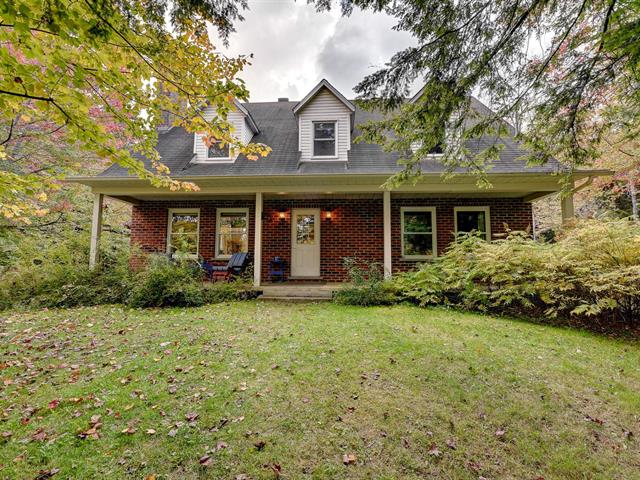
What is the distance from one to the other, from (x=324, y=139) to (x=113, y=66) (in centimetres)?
678

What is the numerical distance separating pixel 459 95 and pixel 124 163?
389 centimetres

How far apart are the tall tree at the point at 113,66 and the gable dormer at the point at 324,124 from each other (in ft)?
18.4

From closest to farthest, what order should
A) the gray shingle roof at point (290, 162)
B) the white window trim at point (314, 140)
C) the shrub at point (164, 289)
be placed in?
the shrub at point (164, 289) < the gray shingle roof at point (290, 162) < the white window trim at point (314, 140)

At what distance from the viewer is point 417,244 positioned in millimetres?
9578

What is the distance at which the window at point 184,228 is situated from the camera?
1005 cm

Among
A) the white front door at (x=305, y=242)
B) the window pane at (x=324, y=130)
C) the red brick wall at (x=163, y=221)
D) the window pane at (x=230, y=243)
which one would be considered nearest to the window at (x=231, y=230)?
the window pane at (x=230, y=243)

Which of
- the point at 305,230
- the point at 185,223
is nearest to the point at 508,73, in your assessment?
the point at 305,230

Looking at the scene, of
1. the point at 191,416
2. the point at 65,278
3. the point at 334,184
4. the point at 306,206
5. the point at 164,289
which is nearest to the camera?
the point at 191,416

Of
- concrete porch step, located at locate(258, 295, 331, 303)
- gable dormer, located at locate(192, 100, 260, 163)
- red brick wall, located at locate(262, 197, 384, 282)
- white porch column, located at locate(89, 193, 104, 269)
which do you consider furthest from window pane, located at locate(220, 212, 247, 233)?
white porch column, located at locate(89, 193, 104, 269)

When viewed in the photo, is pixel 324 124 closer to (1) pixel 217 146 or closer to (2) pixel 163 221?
(1) pixel 217 146

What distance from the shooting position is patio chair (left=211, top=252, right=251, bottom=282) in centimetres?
→ 861

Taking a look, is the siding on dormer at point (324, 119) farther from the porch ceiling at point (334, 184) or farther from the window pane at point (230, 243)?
the window pane at point (230, 243)

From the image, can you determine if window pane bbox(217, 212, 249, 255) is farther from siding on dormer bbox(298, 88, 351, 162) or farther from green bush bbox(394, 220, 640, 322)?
green bush bbox(394, 220, 640, 322)

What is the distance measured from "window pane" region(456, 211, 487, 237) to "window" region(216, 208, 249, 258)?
705 centimetres
